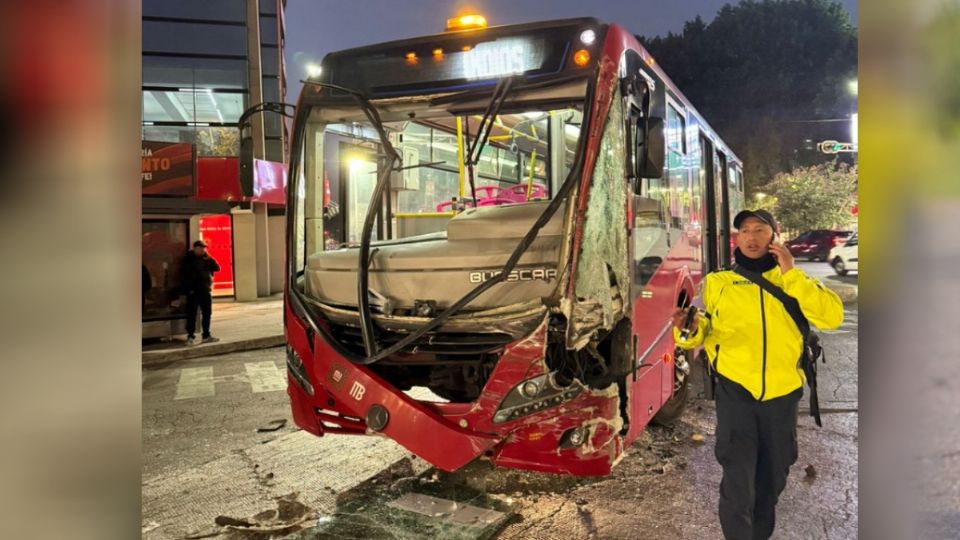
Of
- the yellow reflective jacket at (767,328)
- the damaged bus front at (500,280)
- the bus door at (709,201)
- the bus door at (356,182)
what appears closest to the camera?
the yellow reflective jacket at (767,328)

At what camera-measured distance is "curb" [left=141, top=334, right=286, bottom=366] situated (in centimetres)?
1057

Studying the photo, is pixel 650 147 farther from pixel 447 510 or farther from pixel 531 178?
pixel 447 510

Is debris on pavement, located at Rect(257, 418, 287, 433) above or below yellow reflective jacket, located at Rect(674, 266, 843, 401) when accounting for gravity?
below

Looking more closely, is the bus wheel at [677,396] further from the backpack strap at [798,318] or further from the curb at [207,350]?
the curb at [207,350]

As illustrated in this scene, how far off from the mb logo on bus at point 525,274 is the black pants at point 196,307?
923 centimetres

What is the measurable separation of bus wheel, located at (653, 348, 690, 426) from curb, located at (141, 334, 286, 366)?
811 centimetres

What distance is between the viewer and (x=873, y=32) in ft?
5.54

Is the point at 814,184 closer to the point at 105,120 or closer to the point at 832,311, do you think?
the point at 832,311

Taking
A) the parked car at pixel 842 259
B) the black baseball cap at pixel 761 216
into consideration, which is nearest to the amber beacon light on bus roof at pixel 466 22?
the black baseball cap at pixel 761 216

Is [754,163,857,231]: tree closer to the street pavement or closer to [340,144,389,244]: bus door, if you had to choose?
the street pavement

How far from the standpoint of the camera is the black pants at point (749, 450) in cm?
338

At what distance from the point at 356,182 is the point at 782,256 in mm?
3635

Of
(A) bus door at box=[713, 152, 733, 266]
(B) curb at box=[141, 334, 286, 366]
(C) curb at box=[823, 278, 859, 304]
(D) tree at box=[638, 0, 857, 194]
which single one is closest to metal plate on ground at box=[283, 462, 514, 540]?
(A) bus door at box=[713, 152, 733, 266]

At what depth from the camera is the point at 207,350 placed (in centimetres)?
1112
